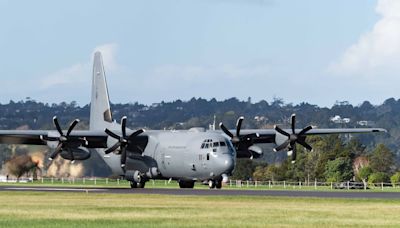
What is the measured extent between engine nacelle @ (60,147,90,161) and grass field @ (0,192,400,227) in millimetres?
16954

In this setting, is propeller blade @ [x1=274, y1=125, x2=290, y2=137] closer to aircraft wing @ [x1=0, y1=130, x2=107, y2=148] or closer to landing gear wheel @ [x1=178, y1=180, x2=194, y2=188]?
landing gear wheel @ [x1=178, y1=180, x2=194, y2=188]

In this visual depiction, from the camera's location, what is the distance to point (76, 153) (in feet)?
250

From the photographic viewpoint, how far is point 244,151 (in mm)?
80000

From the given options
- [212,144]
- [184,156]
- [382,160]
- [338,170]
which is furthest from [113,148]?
[382,160]

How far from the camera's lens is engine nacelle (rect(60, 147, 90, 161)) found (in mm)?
75812

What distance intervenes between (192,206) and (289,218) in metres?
8.55

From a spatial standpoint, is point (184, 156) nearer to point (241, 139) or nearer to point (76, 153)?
point (241, 139)

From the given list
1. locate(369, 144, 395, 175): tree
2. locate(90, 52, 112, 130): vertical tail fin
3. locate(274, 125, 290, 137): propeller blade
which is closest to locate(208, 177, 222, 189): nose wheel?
locate(274, 125, 290, 137): propeller blade

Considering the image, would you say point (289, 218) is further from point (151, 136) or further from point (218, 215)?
point (151, 136)

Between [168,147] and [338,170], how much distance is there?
152ft

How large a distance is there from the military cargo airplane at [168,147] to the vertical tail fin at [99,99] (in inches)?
207

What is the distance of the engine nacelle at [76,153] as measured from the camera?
249ft

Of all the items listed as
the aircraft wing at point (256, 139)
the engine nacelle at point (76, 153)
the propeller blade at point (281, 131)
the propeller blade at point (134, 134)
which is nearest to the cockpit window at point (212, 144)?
the aircraft wing at point (256, 139)

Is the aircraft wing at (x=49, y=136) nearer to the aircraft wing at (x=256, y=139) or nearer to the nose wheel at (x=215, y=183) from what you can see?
the nose wheel at (x=215, y=183)
